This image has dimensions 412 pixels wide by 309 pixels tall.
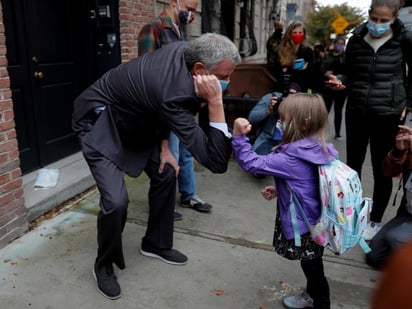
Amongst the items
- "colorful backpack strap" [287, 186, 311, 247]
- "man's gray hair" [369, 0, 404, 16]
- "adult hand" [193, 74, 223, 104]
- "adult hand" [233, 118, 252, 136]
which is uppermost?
"man's gray hair" [369, 0, 404, 16]

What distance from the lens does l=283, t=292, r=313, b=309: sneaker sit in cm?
250

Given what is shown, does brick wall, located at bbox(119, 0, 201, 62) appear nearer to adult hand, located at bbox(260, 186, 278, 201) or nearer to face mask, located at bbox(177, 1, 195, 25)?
face mask, located at bbox(177, 1, 195, 25)

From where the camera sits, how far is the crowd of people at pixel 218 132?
2193 millimetres

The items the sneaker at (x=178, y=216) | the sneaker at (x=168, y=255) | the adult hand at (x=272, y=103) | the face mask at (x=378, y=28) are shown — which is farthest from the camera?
the adult hand at (x=272, y=103)

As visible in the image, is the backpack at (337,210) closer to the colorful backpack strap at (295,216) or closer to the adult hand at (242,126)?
the colorful backpack strap at (295,216)

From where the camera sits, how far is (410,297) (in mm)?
614

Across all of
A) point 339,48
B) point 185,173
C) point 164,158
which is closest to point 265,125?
point 185,173

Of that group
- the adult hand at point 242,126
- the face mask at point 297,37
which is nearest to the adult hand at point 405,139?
the adult hand at point 242,126

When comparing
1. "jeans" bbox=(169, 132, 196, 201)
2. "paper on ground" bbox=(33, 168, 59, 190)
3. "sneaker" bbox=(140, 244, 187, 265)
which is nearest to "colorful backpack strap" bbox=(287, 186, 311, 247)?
"sneaker" bbox=(140, 244, 187, 265)

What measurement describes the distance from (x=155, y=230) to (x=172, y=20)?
1687 mm

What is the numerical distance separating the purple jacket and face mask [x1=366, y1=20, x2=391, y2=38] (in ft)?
4.59

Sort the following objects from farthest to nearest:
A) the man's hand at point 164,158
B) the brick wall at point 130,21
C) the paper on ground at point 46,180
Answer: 1. the brick wall at point 130,21
2. the paper on ground at point 46,180
3. the man's hand at point 164,158

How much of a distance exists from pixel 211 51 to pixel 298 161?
73cm

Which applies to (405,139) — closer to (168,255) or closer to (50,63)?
(168,255)
